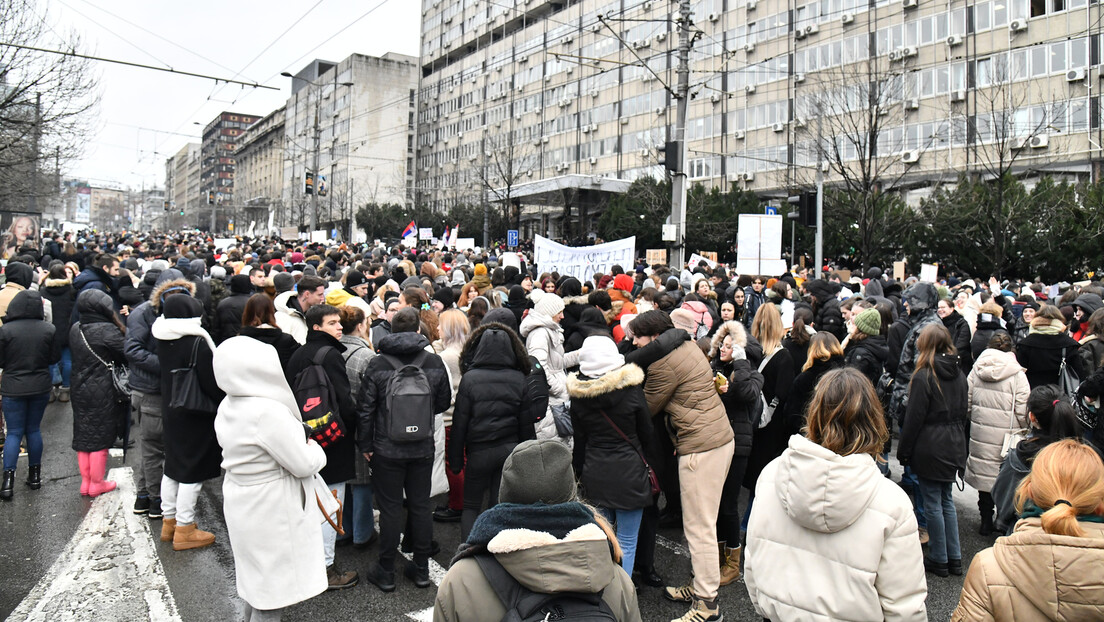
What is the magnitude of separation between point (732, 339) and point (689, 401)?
37.3 inches

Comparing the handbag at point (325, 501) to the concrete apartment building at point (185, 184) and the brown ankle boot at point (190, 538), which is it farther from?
the concrete apartment building at point (185, 184)

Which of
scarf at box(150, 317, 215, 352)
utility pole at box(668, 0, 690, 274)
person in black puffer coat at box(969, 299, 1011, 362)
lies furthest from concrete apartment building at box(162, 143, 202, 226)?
person in black puffer coat at box(969, 299, 1011, 362)

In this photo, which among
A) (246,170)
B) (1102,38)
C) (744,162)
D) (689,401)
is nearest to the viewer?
(689,401)

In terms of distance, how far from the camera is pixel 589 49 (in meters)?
59.9

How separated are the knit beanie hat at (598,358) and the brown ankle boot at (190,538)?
323cm

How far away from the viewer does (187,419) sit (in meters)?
5.65

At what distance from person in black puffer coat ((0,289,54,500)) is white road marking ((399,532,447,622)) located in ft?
12.4

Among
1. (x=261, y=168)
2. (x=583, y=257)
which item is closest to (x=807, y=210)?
(x=583, y=257)

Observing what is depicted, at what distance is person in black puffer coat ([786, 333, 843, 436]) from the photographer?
5.54 m

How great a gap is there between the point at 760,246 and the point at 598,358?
11.3m

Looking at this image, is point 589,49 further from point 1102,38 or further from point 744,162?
point 1102,38

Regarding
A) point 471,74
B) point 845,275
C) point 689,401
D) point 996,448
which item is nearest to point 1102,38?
point 845,275

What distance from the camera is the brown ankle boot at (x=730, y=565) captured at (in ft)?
17.5

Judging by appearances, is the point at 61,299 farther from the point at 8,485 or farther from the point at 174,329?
the point at 174,329
